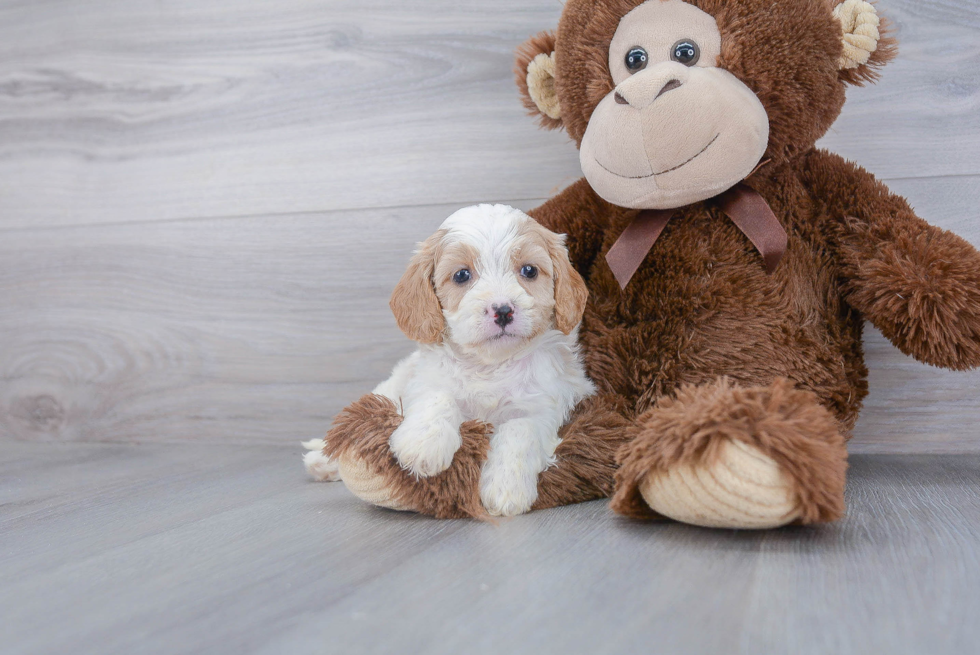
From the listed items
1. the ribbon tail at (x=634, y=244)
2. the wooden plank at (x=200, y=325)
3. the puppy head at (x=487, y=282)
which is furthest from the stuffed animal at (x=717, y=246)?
the wooden plank at (x=200, y=325)

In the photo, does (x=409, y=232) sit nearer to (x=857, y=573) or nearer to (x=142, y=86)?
(x=142, y=86)

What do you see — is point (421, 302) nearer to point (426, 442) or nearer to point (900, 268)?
point (426, 442)

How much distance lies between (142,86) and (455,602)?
5.15 ft

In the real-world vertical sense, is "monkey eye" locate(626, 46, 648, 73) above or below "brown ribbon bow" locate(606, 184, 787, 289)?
above

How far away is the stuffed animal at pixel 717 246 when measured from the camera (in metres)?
1.06

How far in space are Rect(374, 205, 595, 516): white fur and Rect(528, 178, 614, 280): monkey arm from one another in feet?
0.48

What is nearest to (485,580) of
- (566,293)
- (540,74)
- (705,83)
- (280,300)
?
(566,293)

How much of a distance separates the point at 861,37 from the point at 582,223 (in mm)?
494

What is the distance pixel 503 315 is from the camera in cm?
106

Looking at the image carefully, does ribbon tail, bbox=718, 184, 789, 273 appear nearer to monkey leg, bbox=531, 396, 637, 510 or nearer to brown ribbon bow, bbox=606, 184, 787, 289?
brown ribbon bow, bbox=606, 184, 787, 289

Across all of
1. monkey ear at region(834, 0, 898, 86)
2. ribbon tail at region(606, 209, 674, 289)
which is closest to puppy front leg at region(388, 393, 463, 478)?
ribbon tail at region(606, 209, 674, 289)

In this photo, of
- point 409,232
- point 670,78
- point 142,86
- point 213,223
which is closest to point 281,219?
point 213,223

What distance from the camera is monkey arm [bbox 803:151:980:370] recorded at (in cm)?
108

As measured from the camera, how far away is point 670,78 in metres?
1.06
